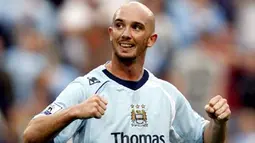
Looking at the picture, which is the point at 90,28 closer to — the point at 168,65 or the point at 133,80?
the point at 168,65

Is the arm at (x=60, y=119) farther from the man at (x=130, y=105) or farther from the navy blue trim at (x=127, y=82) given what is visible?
the navy blue trim at (x=127, y=82)

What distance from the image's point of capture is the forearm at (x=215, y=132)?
352 inches

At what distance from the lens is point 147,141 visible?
8.74 metres

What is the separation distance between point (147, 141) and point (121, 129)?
25 cm

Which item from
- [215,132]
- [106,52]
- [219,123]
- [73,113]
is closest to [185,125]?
[215,132]

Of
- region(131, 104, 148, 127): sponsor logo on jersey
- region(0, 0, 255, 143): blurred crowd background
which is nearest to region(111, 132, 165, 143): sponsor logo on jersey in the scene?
region(131, 104, 148, 127): sponsor logo on jersey

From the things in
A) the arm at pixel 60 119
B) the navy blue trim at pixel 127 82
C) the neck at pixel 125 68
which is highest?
Result: the neck at pixel 125 68

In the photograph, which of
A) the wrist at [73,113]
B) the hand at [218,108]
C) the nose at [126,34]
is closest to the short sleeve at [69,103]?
the wrist at [73,113]

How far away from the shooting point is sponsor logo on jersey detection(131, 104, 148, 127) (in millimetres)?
8758

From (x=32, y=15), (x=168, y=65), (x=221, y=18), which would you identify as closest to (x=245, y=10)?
(x=221, y=18)

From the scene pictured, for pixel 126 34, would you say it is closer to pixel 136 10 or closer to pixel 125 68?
pixel 136 10

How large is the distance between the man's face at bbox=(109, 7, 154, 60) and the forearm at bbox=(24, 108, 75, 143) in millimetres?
899

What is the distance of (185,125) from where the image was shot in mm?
9188

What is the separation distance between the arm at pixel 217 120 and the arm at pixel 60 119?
103cm
